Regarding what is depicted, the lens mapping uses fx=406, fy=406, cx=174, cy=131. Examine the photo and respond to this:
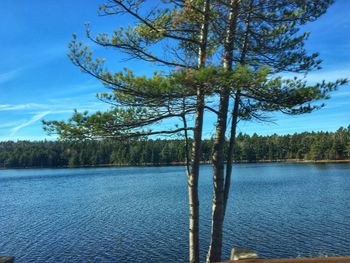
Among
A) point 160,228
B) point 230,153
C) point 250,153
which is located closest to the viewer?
point 230,153

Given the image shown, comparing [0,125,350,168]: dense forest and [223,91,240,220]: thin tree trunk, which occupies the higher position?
[0,125,350,168]: dense forest

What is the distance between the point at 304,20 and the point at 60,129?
17.7 feet

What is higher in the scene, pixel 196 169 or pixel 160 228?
pixel 196 169

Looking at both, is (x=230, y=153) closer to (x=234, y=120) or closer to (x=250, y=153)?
(x=234, y=120)

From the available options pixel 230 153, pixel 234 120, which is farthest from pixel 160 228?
pixel 234 120

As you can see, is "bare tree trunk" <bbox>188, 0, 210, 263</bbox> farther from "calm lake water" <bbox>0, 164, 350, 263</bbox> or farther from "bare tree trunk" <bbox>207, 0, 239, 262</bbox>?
"calm lake water" <bbox>0, 164, 350, 263</bbox>

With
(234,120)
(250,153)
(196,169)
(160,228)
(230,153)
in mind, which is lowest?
(160,228)

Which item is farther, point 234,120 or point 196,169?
point 234,120

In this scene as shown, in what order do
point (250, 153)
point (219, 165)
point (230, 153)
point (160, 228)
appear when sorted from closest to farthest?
point (219, 165) → point (230, 153) → point (160, 228) → point (250, 153)

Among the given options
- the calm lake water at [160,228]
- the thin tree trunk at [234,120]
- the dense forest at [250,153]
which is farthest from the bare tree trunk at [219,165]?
the dense forest at [250,153]

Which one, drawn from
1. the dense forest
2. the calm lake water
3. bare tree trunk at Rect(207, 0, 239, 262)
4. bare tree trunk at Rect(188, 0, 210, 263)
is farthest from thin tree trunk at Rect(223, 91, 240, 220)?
the dense forest

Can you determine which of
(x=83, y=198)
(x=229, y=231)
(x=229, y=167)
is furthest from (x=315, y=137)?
(x=229, y=167)

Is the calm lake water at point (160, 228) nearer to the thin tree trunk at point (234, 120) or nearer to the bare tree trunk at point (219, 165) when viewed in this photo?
the thin tree trunk at point (234, 120)

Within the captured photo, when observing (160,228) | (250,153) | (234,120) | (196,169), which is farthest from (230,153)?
(250,153)
